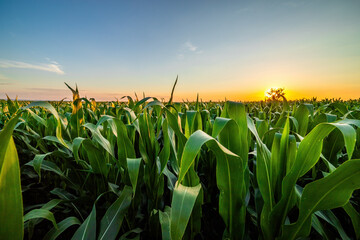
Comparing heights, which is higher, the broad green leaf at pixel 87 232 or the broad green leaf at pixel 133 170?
the broad green leaf at pixel 133 170

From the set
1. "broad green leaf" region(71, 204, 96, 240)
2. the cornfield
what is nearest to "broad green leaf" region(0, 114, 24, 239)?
the cornfield

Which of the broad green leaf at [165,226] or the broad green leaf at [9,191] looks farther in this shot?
the broad green leaf at [165,226]

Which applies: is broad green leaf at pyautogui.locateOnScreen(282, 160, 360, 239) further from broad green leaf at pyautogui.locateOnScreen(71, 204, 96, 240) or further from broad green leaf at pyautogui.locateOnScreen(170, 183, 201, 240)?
broad green leaf at pyautogui.locateOnScreen(71, 204, 96, 240)

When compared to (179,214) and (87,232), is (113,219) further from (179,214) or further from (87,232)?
(179,214)

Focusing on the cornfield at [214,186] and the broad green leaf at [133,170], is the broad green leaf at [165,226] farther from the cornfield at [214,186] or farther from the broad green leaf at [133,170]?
the broad green leaf at [133,170]

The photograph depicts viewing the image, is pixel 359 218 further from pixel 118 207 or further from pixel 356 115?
pixel 356 115

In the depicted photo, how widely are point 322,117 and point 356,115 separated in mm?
586

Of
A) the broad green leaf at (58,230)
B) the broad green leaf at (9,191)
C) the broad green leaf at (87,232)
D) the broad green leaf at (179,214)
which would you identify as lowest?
Answer: the broad green leaf at (58,230)

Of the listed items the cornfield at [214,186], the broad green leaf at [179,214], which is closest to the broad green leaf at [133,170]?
the cornfield at [214,186]

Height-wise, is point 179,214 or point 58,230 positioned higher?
point 179,214

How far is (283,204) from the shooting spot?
2.29 ft

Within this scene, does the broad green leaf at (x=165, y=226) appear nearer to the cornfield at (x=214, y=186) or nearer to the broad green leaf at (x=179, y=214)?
the cornfield at (x=214, y=186)

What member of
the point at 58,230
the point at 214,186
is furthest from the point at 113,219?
the point at 214,186

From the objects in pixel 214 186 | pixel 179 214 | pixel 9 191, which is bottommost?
pixel 214 186
